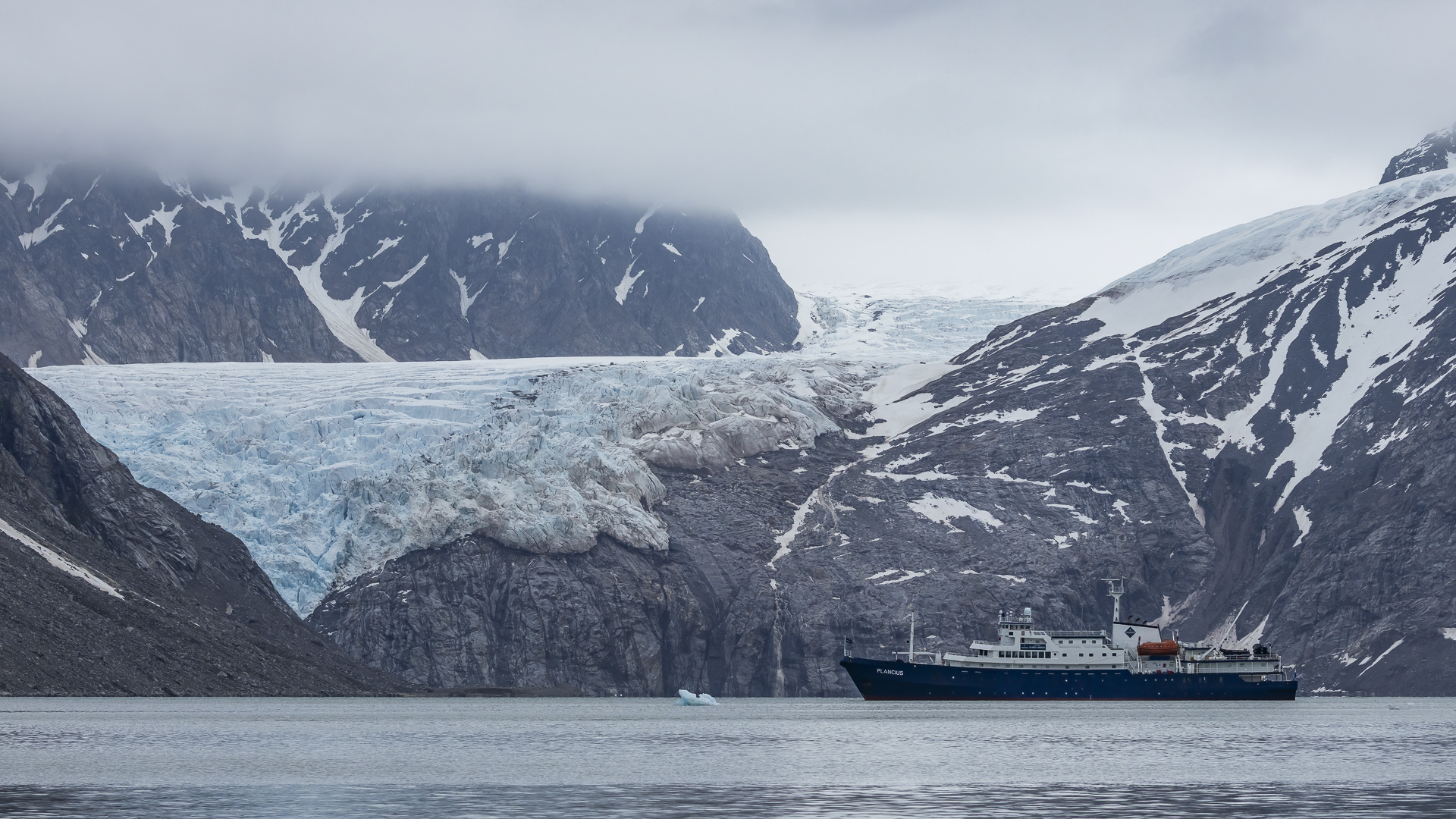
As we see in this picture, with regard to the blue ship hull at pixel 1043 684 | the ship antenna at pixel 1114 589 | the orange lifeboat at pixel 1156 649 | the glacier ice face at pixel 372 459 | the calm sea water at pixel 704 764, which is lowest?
the calm sea water at pixel 704 764

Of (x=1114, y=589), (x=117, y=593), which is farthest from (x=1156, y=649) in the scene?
(x=117, y=593)

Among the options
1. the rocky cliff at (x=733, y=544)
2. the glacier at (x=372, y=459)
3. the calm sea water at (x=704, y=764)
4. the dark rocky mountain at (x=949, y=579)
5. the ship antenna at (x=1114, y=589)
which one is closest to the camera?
the calm sea water at (x=704, y=764)

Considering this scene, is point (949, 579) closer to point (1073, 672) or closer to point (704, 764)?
point (1073, 672)

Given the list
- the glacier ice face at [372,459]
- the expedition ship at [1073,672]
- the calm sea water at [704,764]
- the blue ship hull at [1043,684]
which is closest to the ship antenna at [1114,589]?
the expedition ship at [1073,672]

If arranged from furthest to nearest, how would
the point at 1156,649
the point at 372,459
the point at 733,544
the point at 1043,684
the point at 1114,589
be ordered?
1. the point at 733,544
2. the point at 1114,589
3. the point at 372,459
4. the point at 1156,649
5. the point at 1043,684

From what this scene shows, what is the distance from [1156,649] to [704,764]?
90.4 metres

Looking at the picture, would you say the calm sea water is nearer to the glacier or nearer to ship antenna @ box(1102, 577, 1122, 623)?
ship antenna @ box(1102, 577, 1122, 623)

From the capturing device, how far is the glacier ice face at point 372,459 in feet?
564

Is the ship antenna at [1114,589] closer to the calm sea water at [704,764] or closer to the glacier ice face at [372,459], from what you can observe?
the calm sea water at [704,764]

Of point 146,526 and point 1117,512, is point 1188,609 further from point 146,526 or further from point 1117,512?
point 146,526

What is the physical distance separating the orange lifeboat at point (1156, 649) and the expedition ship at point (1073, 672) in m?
0.07

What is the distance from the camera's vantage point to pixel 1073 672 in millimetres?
151625

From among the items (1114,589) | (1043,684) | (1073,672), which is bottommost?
(1043,684)

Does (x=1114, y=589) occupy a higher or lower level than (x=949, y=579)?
lower
